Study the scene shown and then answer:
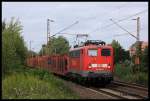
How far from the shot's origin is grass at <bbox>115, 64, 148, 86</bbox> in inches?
1545

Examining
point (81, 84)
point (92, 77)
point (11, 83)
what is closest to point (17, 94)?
point (11, 83)

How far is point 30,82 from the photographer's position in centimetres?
2311

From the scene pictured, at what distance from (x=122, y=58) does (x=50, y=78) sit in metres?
43.4

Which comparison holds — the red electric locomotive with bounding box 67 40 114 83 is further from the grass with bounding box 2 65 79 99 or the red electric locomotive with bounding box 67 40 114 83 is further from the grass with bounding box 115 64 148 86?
the grass with bounding box 2 65 79 99

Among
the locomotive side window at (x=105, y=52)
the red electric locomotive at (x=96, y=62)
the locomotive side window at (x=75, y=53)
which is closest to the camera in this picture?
the red electric locomotive at (x=96, y=62)

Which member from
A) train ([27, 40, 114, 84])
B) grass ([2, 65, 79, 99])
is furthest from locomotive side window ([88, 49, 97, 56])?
grass ([2, 65, 79, 99])

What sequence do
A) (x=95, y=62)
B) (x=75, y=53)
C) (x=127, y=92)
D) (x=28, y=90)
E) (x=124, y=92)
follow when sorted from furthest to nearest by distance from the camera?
(x=75, y=53) → (x=95, y=62) → (x=127, y=92) → (x=124, y=92) → (x=28, y=90)

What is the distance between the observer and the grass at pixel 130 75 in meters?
39.2

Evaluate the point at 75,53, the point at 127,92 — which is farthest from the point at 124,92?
the point at 75,53

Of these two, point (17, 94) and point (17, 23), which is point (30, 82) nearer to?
point (17, 94)

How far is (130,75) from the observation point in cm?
4478

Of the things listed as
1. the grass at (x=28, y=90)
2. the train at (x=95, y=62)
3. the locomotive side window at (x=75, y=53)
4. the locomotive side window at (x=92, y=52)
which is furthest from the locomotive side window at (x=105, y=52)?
the grass at (x=28, y=90)

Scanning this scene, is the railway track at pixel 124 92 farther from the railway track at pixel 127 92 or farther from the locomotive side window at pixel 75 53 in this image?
the locomotive side window at pixel 75 53

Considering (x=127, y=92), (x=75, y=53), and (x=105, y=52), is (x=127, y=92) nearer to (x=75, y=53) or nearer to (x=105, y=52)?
(x=105, y=52)
